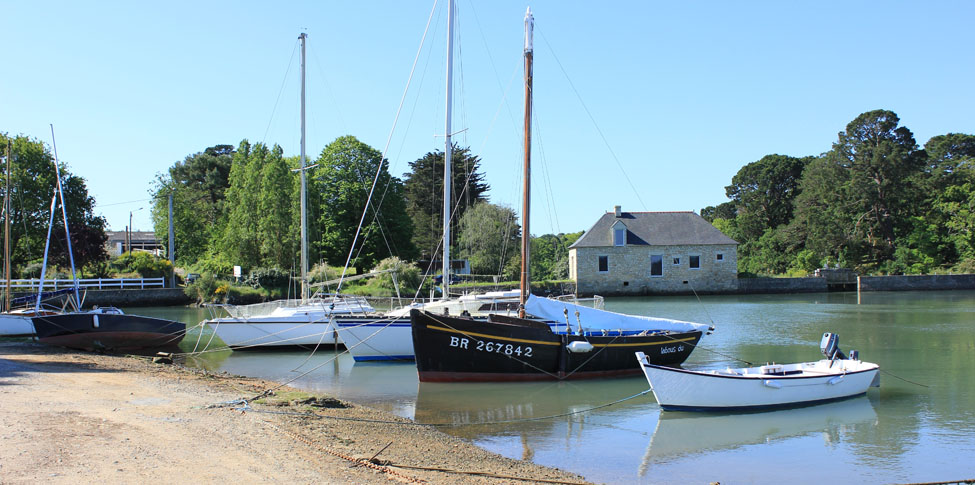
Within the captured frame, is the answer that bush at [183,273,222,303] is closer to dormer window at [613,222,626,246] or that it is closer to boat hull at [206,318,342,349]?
boat hull at [206,318,342,349]

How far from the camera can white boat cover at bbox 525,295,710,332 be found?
1783 centimetres

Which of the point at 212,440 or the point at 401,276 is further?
the point at 401,276

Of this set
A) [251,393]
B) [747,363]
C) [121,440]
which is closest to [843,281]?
[747,363]

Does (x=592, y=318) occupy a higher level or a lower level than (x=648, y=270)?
lower

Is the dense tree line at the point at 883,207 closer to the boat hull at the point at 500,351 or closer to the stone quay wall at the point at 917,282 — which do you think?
the stone quay wall at the point at 917,282

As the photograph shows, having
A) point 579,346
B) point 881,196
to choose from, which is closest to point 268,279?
point 579,346

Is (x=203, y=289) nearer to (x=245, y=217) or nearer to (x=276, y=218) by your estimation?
(x=276, y=218)

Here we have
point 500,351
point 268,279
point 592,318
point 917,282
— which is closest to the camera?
point 500,351

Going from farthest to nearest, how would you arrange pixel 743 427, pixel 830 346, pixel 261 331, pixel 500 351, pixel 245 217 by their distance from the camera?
pixel 245 217 → pixel 261 331 → pixel 500 351 → pixel 830 346 → pixel 743 427

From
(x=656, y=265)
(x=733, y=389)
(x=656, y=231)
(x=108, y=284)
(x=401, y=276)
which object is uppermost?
(x=656, y=231)

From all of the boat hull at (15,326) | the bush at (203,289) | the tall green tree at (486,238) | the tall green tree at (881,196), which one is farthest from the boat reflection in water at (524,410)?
the tall green tree at (881,196)

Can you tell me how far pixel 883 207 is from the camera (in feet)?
205

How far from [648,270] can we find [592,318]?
36664mm

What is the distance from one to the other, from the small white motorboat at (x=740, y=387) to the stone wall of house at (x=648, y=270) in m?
39.2
